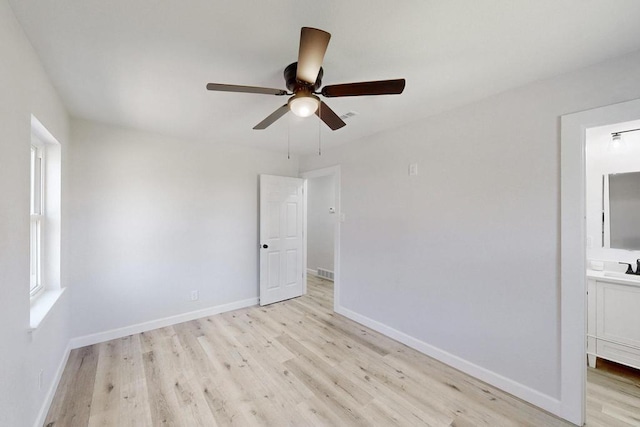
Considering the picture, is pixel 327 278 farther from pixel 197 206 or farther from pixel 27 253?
pixel 27 253

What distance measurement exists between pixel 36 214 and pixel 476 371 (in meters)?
3.90

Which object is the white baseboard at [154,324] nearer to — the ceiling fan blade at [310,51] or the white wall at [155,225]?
the white wall at [155,225]

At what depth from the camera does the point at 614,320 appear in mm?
2326

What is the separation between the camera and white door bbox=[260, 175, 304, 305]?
3971mm

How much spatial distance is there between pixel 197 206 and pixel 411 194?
107 inches

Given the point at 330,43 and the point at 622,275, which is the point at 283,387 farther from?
the point at 622,275

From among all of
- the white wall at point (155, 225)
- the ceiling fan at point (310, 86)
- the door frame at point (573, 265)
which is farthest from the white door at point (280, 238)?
the door frame at point (573, 265)

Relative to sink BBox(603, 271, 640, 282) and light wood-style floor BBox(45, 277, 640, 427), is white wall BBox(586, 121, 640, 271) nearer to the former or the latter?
sink BBox(603, 271, 640, 282)

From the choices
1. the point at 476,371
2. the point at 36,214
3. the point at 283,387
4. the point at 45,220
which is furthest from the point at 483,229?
the point at 45,220

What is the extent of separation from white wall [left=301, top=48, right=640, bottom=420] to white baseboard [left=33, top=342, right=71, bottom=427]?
2.92 metres

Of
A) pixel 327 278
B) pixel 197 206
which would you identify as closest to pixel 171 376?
pixel 197 206

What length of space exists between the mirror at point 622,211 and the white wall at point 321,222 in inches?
151

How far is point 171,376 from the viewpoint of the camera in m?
2.26

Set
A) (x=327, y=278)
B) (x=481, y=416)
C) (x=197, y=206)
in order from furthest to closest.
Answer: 1. (x=327, y=278)
2. (x=197, y=206)
3. (x=481, y=416)
